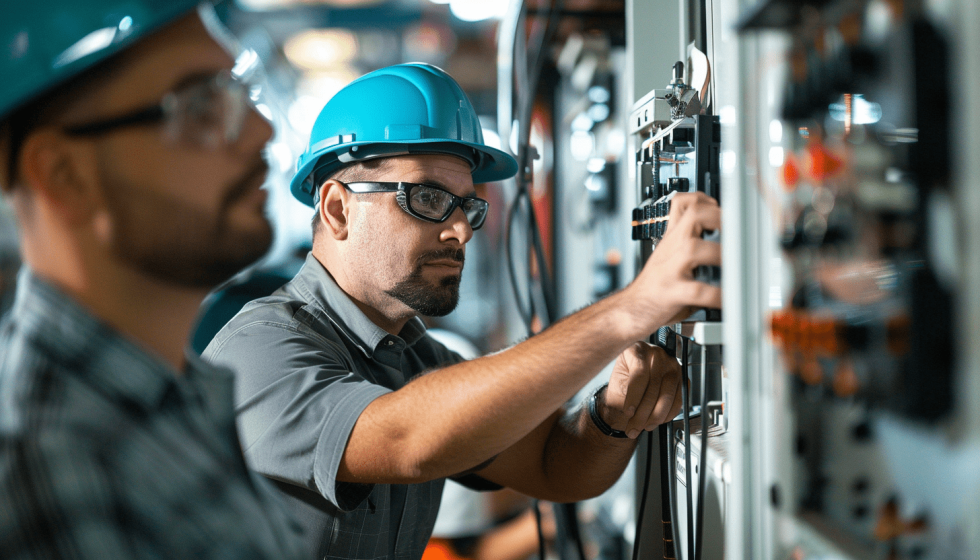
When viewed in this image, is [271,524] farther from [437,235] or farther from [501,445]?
[437,235]

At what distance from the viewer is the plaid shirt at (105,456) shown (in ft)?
1.63

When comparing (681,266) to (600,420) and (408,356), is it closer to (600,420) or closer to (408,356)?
(600,420)

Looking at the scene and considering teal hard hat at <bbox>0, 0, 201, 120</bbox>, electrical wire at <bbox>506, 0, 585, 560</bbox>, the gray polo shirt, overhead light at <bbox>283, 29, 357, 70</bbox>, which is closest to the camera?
teal hard hat at <bbox>0, 0, 201, 120</bbox>

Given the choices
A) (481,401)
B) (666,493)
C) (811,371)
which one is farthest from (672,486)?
Result: (811,371)

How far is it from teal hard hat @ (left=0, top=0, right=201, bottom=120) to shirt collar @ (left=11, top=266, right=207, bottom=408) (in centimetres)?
16

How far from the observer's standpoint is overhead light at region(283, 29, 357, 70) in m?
2.85

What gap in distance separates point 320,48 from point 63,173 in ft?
8.35

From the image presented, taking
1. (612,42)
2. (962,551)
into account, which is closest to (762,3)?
(962,551)

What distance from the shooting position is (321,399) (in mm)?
915

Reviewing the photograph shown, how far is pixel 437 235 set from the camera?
1238 mm

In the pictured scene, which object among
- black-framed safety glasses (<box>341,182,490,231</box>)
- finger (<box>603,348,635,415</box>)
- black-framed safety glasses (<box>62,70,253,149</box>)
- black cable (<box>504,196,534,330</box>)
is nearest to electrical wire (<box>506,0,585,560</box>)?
black cable (<box>504,196,534,330</box>)

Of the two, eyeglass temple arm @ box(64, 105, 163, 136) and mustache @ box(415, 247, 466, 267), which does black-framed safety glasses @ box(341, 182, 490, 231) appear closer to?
mustache @ box(415, 247, 466, 267)

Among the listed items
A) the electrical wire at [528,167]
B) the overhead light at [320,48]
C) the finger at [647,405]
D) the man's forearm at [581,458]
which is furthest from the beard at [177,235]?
the overhead light at [320,48]

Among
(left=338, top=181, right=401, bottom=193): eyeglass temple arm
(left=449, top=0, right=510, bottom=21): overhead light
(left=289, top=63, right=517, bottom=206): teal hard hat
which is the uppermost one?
(left=449, top=0, right=510, bottom=21): overhead light
